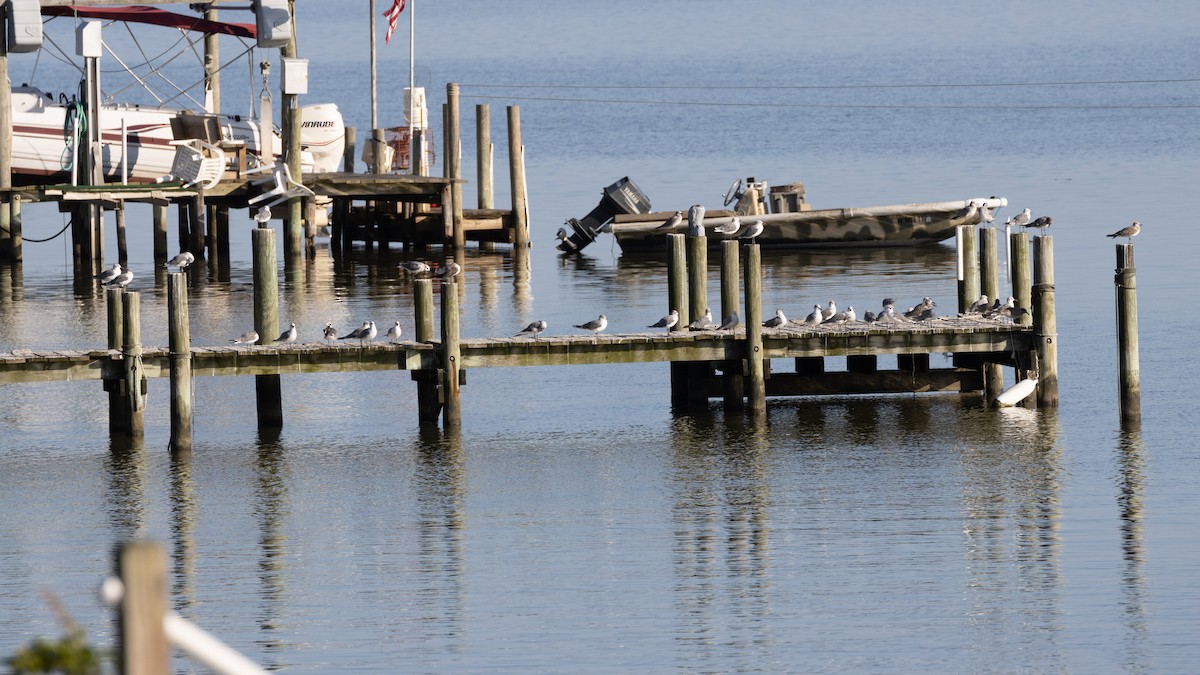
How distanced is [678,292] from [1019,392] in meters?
4.05

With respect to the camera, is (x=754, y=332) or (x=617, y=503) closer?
(x=617, y=503)

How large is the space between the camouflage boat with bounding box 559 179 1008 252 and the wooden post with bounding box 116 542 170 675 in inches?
1406

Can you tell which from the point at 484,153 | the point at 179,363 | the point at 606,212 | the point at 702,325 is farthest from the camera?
the point at 606,212

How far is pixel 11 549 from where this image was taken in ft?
59.5

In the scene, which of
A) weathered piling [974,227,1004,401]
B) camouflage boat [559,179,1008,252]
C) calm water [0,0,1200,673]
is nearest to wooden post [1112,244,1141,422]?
calm water [0,0,1200,673]

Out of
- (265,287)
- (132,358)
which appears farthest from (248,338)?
(132,358)

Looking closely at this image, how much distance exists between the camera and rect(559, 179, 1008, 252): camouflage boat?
1651 inches

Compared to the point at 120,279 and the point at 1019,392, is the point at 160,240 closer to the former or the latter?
the point at 120,279

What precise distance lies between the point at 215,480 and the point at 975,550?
775cm

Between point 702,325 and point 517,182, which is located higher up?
point 517,182

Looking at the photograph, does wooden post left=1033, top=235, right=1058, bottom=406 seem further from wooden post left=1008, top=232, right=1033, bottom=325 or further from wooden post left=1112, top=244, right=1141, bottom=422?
wooden post left=1008, top=232, right=1033, bottom=325

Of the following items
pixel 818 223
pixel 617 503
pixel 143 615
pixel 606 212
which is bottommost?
pixel 617 503

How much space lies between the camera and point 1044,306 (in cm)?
2239

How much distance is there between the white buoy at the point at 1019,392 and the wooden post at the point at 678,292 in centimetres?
367
